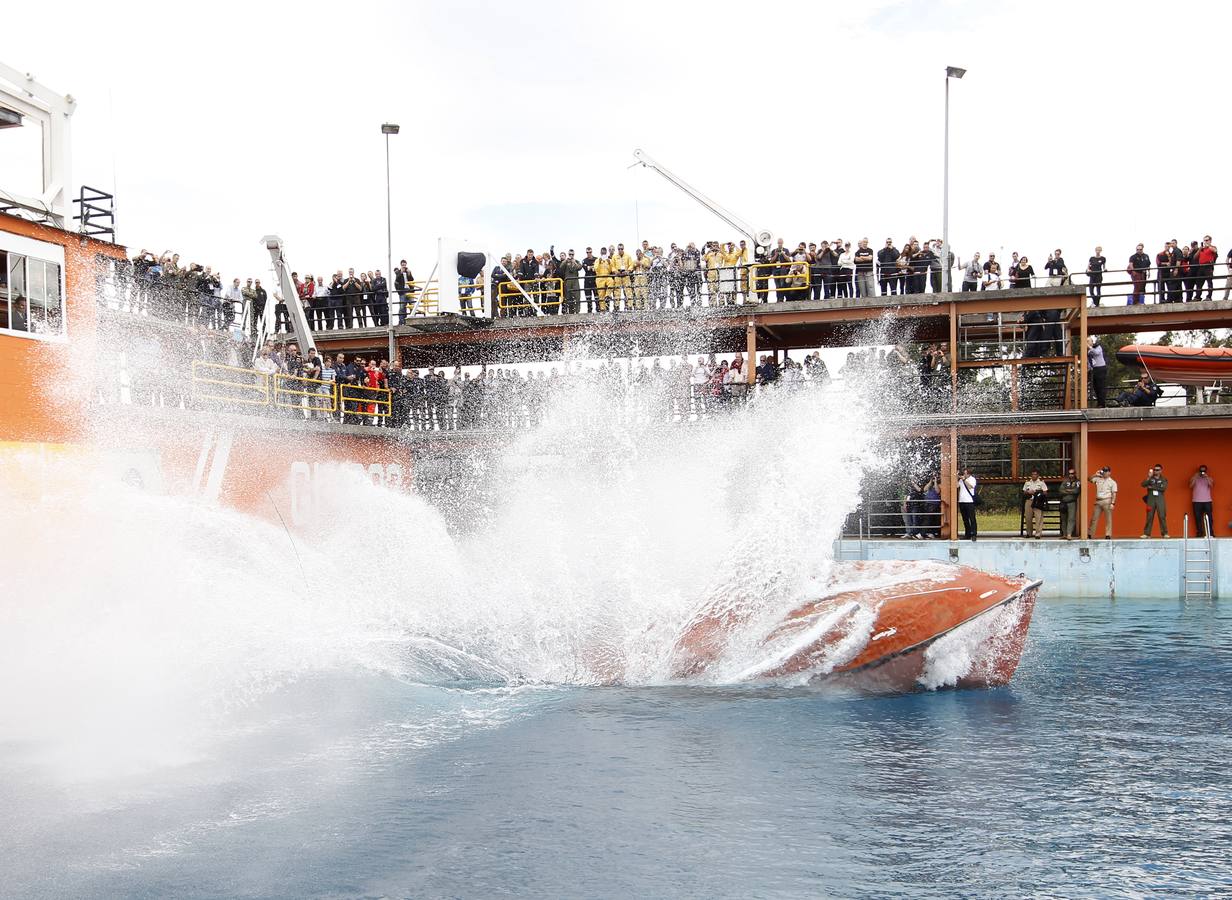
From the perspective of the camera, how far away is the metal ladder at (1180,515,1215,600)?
24.7m

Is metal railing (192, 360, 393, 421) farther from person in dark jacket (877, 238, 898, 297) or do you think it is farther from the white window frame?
person in dark jacket (877, 238, 898, 297)

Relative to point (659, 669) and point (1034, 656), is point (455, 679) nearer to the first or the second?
point (659, 669)

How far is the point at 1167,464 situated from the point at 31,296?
27.9 meters

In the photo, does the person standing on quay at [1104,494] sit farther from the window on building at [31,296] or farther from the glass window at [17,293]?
the glass window at [17,293]

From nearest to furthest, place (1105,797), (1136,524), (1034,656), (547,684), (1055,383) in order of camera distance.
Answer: (1105,797) < (547,684) < (1034,656) < (1136,524) < (1055,383)

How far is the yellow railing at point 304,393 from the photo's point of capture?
26.5 m

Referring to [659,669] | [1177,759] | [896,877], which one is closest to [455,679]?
[659,669]

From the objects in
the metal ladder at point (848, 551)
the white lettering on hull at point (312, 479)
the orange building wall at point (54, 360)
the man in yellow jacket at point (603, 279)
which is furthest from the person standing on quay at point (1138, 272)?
Result: the orange building wall at point (54, 360)

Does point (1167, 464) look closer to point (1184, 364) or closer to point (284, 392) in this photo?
point (1184, 364)

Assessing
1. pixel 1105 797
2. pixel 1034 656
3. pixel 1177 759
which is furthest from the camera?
pixel 1034 656

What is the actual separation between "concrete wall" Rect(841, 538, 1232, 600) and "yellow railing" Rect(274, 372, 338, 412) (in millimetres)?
15863

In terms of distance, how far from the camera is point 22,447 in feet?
59.9

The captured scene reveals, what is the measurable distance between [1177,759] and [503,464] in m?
24.0

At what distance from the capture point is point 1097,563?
83.3 feet
